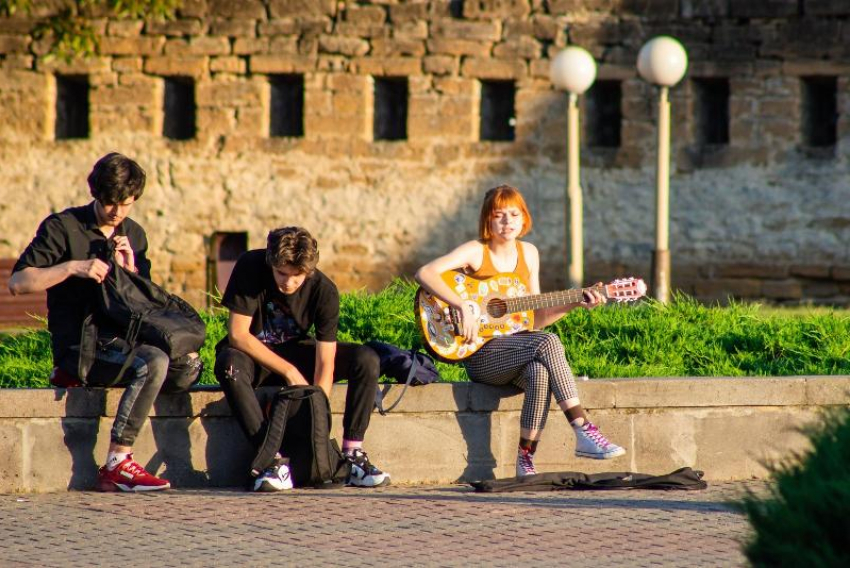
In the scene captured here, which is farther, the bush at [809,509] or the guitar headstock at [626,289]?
the guitar headstock at [626,289]

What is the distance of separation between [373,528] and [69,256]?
2055 millimetres

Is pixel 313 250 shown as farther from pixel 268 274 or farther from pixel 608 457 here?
pixel 608 457

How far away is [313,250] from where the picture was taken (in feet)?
24.9

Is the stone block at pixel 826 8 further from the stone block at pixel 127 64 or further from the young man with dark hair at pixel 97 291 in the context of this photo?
the young man with dark hair at pixel 97 291

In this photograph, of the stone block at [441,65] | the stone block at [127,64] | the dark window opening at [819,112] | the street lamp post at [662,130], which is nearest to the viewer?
the street lamp post at [662,130]

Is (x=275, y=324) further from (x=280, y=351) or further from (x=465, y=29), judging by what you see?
(x=465, y=29)

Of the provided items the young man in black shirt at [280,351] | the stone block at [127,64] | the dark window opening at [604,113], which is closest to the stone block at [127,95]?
the stone block at [127,64]

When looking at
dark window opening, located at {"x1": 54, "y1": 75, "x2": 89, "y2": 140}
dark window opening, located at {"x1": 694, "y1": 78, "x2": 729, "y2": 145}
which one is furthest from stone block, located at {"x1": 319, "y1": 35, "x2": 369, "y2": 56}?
dark window opening, located at {"x1": 694, "y1": 78, "x2": 729, "y2": 145}

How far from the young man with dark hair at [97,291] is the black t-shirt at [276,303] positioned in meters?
0.34

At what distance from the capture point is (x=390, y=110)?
18359mm

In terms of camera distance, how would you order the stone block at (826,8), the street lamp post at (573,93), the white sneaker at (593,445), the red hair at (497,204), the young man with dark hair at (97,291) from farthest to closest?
the stone block at (826,8), the street lamp post at (573,93), the red hair at (497,204), the white sneaker at (593,445), the young man with dark hair at (97,291)

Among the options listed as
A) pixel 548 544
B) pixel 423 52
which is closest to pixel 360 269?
pixel 423 52

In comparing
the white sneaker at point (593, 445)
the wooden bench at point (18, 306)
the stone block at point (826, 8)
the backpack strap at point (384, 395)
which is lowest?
the white sneaker at point (593, 445)

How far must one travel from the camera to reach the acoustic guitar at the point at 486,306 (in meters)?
8.06
